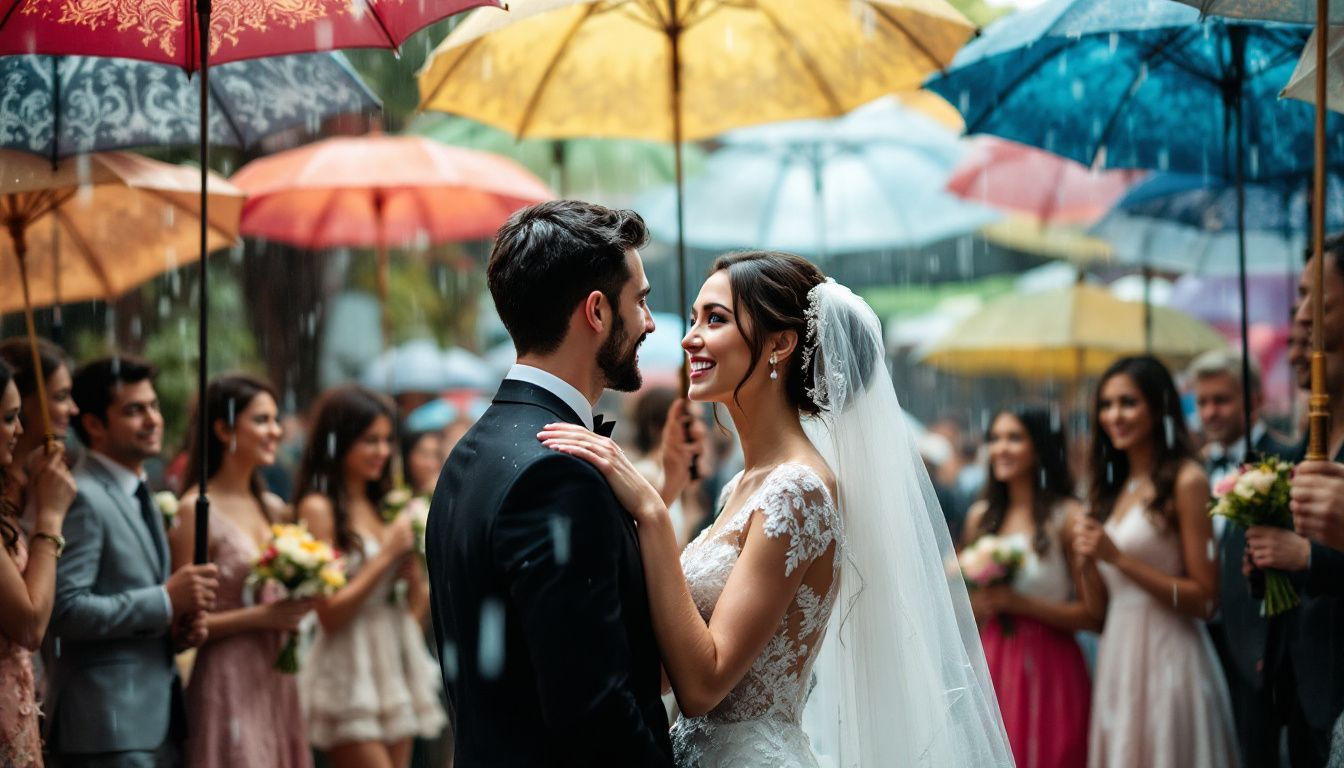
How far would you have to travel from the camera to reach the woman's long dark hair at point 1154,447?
6250 mm

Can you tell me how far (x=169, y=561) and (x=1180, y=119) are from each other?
5.29m

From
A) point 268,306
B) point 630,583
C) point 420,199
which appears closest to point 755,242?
point 420,199

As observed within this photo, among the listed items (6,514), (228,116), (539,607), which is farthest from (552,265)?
(228,116)

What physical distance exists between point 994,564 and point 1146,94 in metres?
2.50

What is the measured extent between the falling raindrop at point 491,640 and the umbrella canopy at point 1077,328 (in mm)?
6976

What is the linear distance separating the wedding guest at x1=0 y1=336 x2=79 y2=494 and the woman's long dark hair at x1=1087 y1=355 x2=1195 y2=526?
4.70m

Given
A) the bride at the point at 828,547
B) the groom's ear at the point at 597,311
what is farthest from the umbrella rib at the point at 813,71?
the groom's ear at the point at 597,311

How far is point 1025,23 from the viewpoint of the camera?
607cm

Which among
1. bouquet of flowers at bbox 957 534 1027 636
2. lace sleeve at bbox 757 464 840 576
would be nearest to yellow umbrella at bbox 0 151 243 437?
lace sleeve at bbox 757 464 840 576

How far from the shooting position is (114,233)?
20.8ft

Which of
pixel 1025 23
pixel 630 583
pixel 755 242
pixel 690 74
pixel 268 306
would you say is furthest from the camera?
pixel 268 306

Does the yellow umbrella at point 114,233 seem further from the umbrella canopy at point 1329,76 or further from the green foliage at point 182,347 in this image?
the green foliage at point 182,347

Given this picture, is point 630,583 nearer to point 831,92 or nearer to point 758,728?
point 758,728

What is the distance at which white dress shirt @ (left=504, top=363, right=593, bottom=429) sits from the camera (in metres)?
3.33
